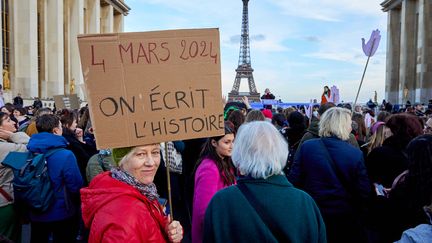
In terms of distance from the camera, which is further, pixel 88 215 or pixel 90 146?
pixel 90 146

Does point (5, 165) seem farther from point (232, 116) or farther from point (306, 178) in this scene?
point (306, 178)

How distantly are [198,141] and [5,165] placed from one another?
235 cm

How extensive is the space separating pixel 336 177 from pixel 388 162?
0.49 metres

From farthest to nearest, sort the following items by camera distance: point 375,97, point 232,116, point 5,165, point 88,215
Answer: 1. point 375,97
2. point 232,116
3. point 5,165
4. point 88,215

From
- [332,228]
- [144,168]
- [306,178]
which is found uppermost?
[144,168]

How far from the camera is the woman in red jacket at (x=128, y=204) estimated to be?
2102 mm

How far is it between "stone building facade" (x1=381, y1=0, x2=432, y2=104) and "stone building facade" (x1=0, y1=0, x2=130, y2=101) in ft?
95.2

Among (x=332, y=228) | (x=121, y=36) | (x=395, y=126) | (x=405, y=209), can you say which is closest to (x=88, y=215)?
(x=121, y=36)

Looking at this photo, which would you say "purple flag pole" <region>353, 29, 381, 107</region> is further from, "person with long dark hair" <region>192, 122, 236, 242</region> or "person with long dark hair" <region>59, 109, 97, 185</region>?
"person with long dark hair" <region>59, 109, 97, 185</region>

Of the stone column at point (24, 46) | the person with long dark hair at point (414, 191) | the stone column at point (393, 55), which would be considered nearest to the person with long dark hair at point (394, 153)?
the person with long dark hair at point (414, 191)

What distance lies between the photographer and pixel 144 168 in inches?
98.6

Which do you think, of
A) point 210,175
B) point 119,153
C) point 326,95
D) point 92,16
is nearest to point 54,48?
point 92,16

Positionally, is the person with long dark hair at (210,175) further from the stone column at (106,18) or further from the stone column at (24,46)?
the stone column at (106,18)

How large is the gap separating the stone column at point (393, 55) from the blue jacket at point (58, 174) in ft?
158
